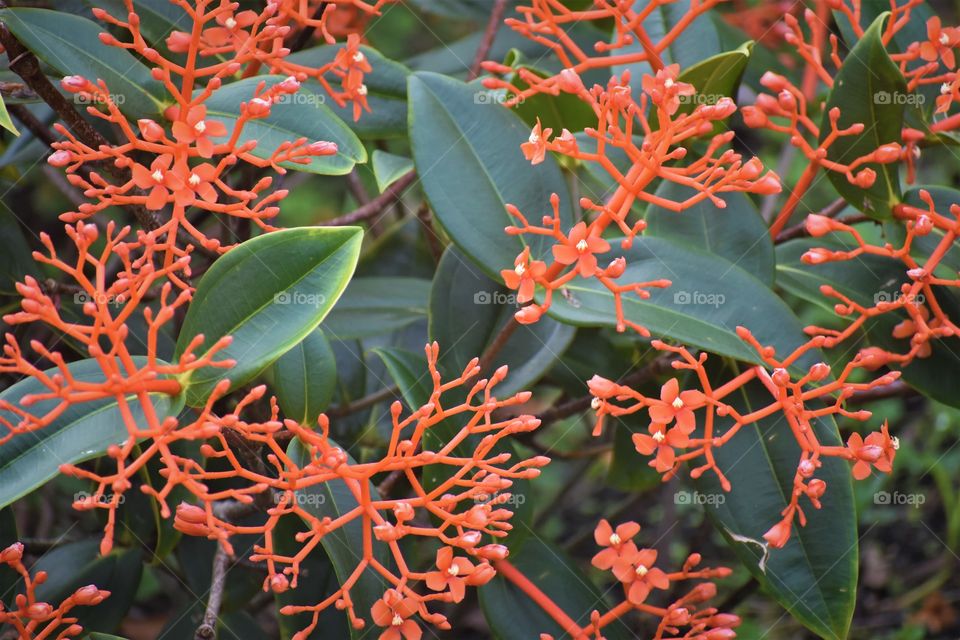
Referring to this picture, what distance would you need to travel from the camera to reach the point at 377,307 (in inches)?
70.0

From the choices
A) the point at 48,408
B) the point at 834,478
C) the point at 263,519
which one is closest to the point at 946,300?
the point at 834,478

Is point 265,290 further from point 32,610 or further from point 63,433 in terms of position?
point 32,610

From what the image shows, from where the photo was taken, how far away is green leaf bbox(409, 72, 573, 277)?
1.33 meters

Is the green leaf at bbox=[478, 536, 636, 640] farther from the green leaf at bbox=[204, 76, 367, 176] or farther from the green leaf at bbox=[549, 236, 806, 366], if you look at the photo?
the green leaf at bbox=[204, 76, 367, 176]

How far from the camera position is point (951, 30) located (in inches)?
56.4

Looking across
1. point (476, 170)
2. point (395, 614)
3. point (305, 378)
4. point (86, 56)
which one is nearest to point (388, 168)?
point (476, 170)

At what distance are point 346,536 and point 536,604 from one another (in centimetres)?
38

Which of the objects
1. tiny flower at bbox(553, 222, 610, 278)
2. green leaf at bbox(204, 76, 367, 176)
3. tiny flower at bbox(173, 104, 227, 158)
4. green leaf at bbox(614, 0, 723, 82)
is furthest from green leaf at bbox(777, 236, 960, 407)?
tiny flower at bbox(173, 104, 227, 158)

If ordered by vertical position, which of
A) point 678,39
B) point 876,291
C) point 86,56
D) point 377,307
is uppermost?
point 86,56

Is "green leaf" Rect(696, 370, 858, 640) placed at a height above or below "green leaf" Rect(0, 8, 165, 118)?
below

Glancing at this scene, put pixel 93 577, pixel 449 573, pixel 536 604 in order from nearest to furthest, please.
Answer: pixel 449 573 → pixel 536 604 → pixel 93 577

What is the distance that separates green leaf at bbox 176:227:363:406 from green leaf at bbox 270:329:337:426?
0.61ft

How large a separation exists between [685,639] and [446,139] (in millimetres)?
807

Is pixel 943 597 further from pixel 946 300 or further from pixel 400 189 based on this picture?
pixel 400 189
